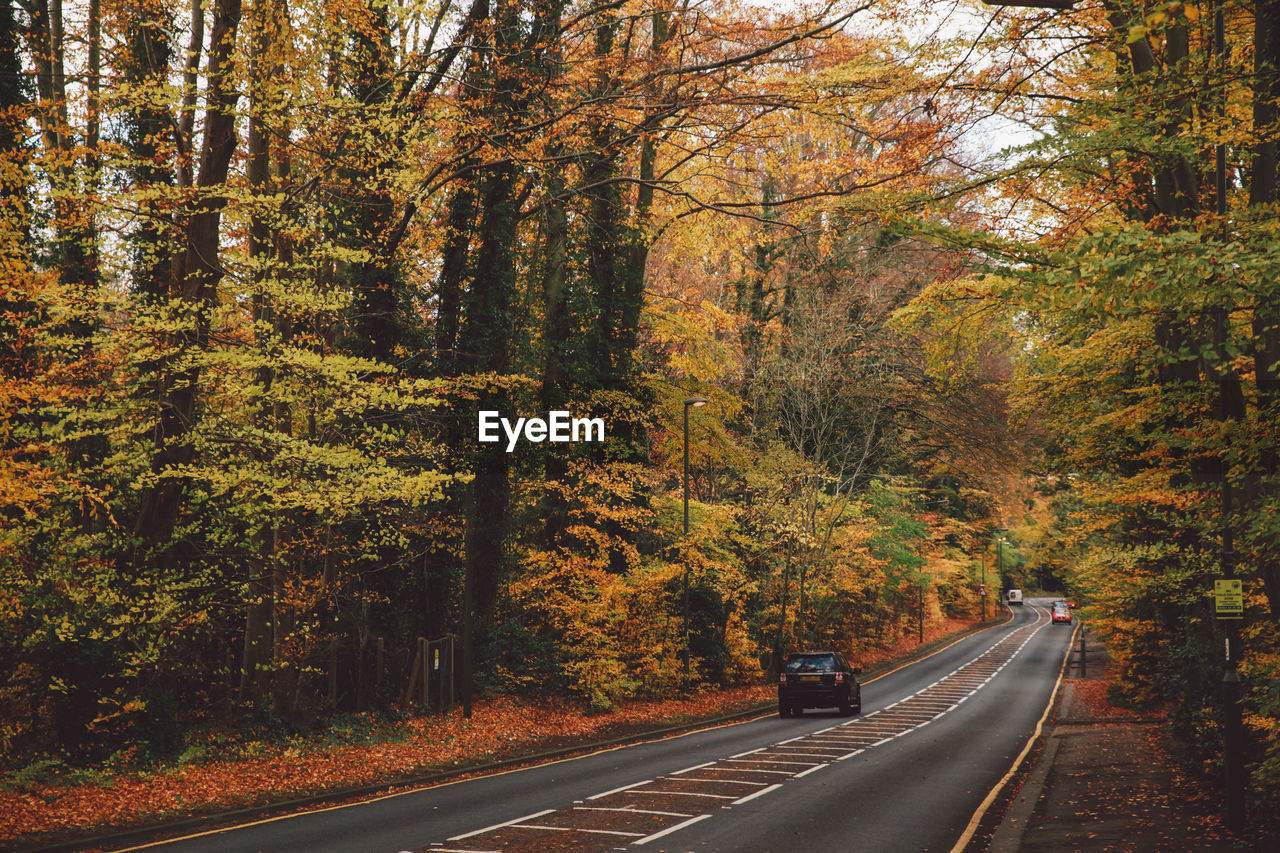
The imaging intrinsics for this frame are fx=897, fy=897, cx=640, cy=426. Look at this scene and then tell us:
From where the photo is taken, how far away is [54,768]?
12.4 metres

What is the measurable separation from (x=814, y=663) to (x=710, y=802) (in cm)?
1423

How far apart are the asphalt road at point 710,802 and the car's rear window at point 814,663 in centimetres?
245

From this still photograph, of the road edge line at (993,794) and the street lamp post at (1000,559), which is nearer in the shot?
the road edge line at (993,794)

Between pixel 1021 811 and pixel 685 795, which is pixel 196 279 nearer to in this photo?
pixel 685 795

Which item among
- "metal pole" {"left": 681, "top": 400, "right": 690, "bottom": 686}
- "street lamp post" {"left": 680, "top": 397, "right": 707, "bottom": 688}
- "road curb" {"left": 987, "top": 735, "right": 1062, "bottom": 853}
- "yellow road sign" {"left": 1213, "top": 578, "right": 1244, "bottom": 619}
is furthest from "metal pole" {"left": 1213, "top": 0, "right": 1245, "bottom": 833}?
"metal pole" {"left": 681, "top": 400, "right": 690, "bottom": 686}

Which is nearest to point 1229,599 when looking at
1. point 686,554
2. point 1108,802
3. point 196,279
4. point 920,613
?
point 1108,802

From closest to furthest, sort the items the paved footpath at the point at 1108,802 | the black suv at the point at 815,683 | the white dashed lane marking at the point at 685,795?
the paved footpath at the point at 1108,802, the white dashed lane marking at the point at 685,795, the black suv at the point at 815,683

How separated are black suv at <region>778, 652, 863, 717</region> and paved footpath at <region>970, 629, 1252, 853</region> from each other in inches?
235

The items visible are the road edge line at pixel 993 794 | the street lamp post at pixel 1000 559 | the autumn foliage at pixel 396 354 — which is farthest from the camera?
the street lamp post at pixel 1000 559

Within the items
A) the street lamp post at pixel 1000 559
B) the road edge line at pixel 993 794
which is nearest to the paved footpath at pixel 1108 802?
the road edge line at pixel 993 794

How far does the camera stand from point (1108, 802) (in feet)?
40.3

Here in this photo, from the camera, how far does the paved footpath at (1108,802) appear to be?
9.79 metres

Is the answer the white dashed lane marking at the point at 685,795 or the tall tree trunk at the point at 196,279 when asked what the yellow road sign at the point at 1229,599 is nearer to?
the white dashed lane marking at the point at 685,795

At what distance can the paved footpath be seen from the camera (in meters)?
9.79
